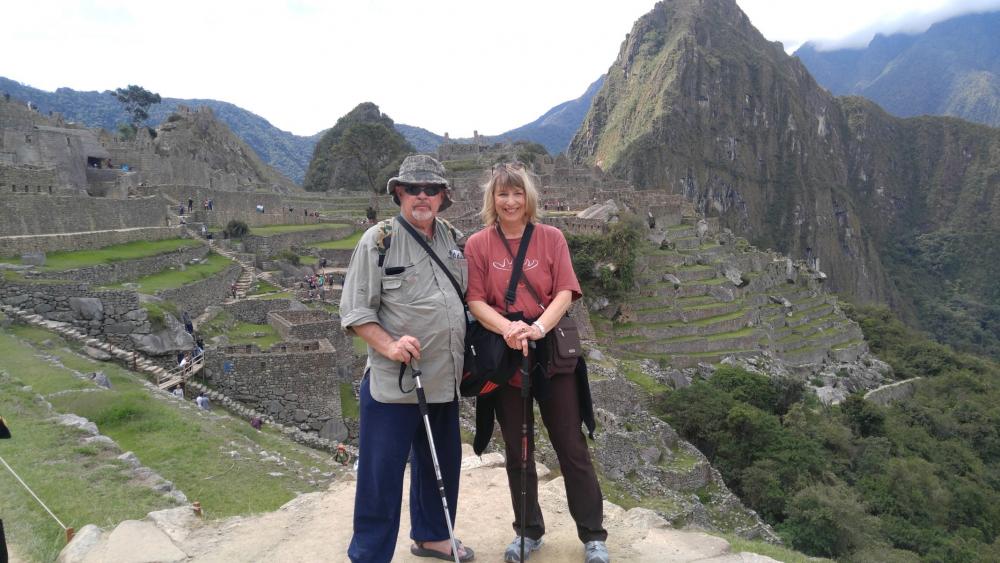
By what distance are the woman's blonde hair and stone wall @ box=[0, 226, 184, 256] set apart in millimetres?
15513

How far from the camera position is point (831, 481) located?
1819 centimetres

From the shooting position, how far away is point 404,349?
3.50 m

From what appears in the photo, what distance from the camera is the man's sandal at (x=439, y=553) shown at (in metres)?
3.99

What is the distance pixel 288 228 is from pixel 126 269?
1387cm

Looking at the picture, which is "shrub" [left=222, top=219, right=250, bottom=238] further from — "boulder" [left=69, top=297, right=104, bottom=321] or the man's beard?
the man's beard

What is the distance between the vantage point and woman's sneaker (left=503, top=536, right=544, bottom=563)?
3.95 m

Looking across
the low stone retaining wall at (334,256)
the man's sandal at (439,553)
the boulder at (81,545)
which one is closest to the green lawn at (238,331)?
the low stone retaining wall at (334,256)

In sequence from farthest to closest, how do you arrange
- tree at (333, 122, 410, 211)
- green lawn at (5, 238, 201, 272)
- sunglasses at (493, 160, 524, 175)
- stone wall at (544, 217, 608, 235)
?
tree at (333, 122, 410, 211) → stone wall at (544, 217, 608, 235) → green lawn at (5, 238, 201, 272) → sunglasses at (493, 160, 524, 175)

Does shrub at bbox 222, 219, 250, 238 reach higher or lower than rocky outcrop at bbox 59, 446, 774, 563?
higher

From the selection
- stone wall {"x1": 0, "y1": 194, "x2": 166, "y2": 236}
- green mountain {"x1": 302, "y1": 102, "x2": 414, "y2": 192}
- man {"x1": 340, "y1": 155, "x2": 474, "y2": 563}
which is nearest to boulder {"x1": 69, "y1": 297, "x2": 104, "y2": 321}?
stone wall {"x1": 0, "y1": 194, "x2": 166, "y2": 236}

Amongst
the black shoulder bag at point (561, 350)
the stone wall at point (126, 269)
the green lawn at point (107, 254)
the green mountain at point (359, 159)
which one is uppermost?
the green mountain at point (359, 159)

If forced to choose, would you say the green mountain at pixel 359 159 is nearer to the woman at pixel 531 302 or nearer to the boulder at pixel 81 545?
the boulder at pixel 81 545

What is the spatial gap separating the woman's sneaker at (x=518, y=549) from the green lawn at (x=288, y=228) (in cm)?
2483

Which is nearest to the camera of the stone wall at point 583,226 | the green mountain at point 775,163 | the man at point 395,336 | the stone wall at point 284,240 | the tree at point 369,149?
the man at point 395,336
